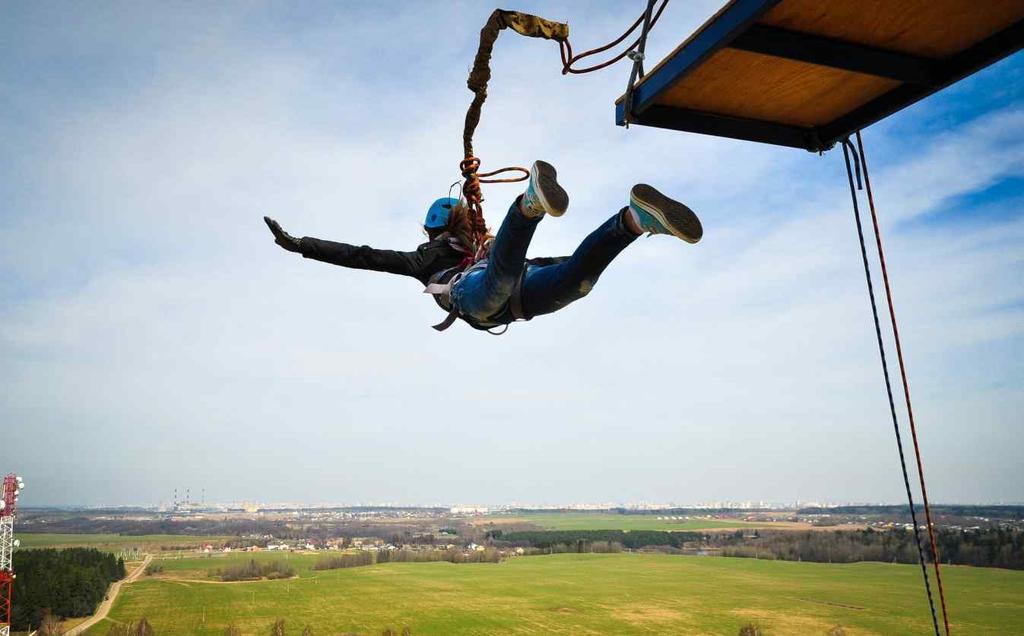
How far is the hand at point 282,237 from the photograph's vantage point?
507cm

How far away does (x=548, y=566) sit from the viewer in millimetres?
114438

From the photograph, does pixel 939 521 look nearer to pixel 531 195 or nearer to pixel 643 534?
pixel 643 534

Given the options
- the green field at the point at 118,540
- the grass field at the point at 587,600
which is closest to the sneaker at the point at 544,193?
the grass field at the point at 587,600

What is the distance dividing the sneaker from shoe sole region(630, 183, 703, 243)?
0.41 m

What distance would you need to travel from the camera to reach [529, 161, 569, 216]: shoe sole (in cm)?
377

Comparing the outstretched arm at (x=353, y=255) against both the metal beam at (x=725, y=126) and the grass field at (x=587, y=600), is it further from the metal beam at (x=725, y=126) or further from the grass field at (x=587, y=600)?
the grass field at (x=587, y=600)

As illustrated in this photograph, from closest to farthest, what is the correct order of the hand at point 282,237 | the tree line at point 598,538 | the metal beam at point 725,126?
1. the metal beam at point 725,126
2. the hand at point 282,237
3. the tree line at point 598,538

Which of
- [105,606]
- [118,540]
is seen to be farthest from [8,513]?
[118,540]

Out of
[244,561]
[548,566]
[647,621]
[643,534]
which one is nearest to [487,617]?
[647,621]

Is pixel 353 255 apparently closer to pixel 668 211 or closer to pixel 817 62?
pixel 668 211

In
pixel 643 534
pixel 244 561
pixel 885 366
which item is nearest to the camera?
pixel 885 366

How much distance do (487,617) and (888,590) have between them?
54353 millimetres

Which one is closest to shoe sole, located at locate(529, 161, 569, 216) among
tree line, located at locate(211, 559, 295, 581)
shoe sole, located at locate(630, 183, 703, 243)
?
shoe sole, located at locate(630, 183, 703, 243)

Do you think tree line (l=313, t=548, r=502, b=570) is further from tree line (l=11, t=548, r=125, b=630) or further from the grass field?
tree line (l=11, t=548, r=125, b=630)
